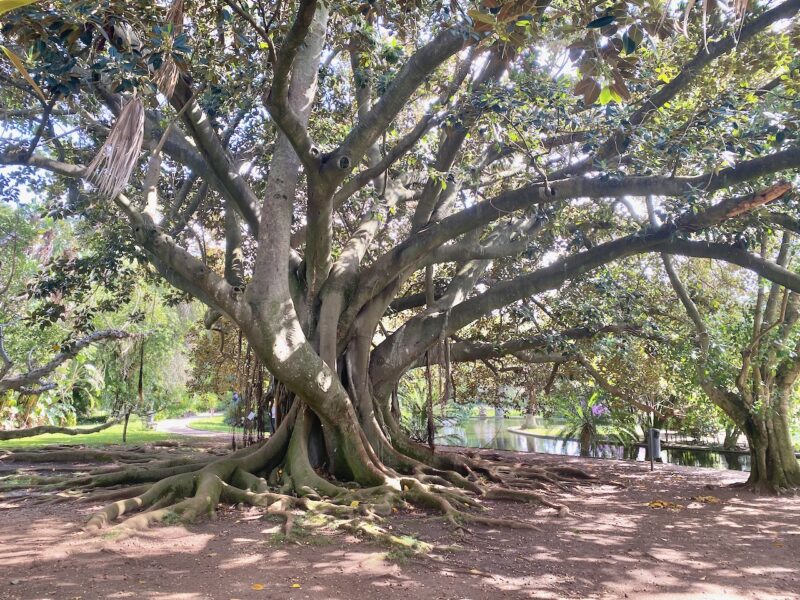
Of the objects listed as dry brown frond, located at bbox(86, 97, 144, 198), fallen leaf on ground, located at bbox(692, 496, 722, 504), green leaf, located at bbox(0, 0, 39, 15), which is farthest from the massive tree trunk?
green leaf, located at bbox(0, 0, 39, 15)

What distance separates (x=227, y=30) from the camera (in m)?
7.36

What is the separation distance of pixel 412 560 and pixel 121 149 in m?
3.35

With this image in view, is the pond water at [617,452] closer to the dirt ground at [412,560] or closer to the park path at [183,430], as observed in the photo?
the park path at [183,430]

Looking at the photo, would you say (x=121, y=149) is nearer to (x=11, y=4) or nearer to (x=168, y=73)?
(x=168, y=73)

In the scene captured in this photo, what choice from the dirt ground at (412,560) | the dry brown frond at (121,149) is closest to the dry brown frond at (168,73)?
the dry brown frond at (121,149)

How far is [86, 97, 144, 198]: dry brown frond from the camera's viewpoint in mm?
3035

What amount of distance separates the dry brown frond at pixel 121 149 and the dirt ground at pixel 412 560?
2.30m

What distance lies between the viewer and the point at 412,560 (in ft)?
13.9

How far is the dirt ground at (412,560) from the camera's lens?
3553mm

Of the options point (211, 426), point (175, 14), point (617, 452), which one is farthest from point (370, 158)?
point (211, 426)

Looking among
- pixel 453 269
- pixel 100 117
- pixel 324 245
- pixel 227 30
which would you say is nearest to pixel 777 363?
pixel 453 269

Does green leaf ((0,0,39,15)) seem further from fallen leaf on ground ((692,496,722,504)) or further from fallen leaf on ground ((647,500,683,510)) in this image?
fallen leaf on ground ((692,496,722,504))

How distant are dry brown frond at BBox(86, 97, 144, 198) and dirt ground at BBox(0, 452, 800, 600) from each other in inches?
90.4

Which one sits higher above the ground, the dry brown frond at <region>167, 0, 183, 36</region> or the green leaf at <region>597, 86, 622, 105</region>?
the dry brown frond at <region>167, 0, 183, 36</region>
